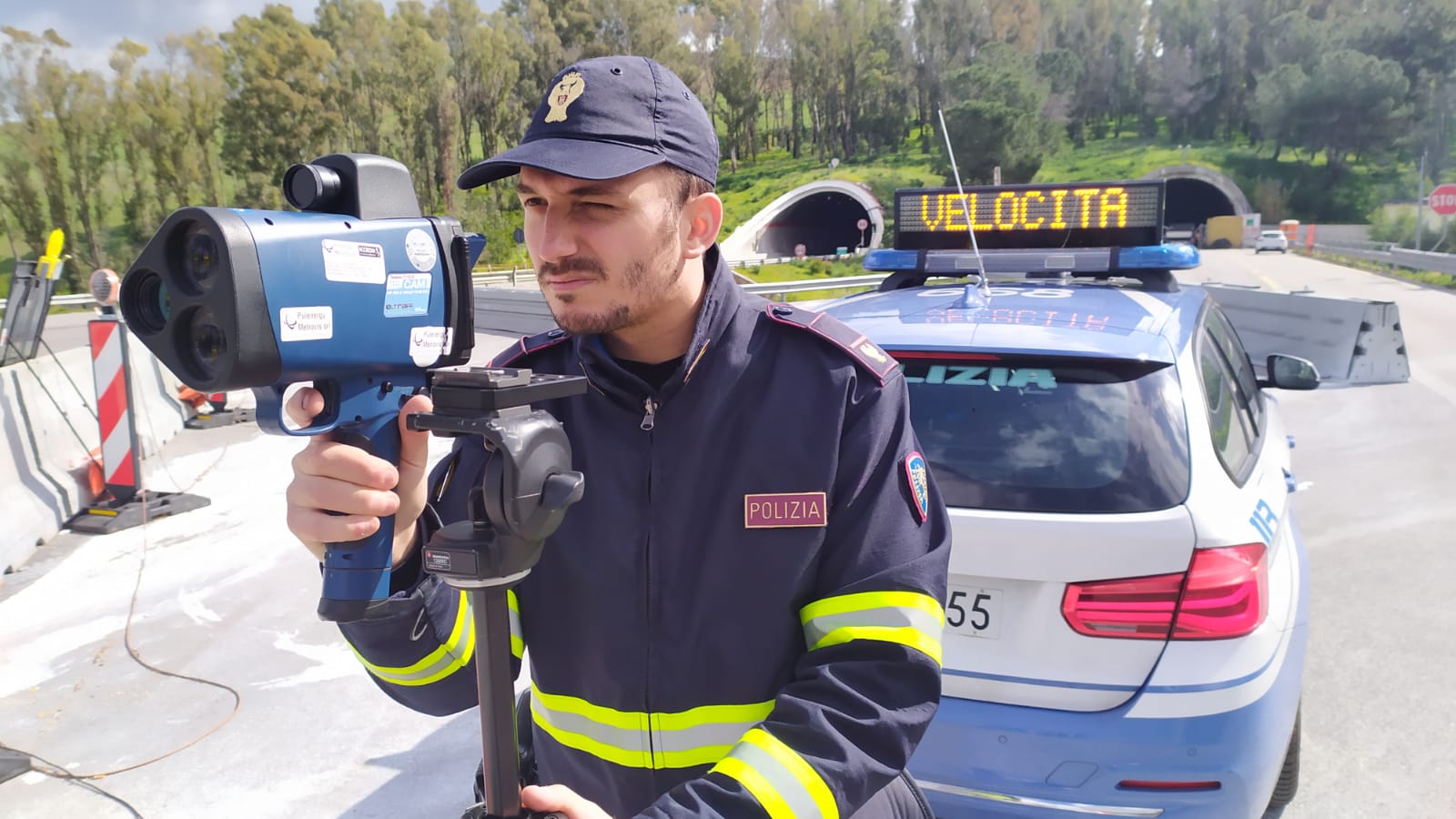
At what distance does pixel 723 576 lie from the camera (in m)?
1.34

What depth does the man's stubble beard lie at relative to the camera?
1348mm

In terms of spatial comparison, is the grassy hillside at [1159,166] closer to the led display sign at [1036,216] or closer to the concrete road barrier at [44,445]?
the concrete road barrier at [44,445]

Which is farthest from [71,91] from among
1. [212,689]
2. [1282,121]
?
[1282,121]

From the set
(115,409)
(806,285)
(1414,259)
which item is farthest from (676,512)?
(1414,259)

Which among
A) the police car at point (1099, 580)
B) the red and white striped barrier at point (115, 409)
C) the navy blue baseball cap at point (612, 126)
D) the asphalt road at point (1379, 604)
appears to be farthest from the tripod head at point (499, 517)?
the red and white striped barrier at point (115, 409)

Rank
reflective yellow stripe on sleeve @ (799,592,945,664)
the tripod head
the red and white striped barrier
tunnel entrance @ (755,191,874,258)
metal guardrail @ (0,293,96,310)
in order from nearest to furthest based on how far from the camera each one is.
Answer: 1. the tripod head
2. reflective yellow stripe on sleeve @ (799,592,945,664)
3. the red and white striped barrier
4. metal guardrail @ (0,293,96,310)
5. tunnel entrance @ (755,191,874,258)

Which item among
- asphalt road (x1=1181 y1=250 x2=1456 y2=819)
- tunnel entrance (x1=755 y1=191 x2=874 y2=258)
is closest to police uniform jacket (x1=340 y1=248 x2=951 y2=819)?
asphalt road (x1=1181 y1=250 x2=1456 y2=819)

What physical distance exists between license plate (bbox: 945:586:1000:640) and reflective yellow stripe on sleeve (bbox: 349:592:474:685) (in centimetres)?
133

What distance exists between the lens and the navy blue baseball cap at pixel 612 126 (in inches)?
51.3

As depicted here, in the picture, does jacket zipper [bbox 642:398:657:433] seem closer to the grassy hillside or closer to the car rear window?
the car rear window

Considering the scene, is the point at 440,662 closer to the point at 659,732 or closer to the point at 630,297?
the point at 659,732

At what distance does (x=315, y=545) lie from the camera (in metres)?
1.34

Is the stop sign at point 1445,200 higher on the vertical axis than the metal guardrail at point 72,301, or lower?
higher

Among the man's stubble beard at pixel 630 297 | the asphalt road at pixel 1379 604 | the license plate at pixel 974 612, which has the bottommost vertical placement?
the asphalt road at pixel 1379 604
